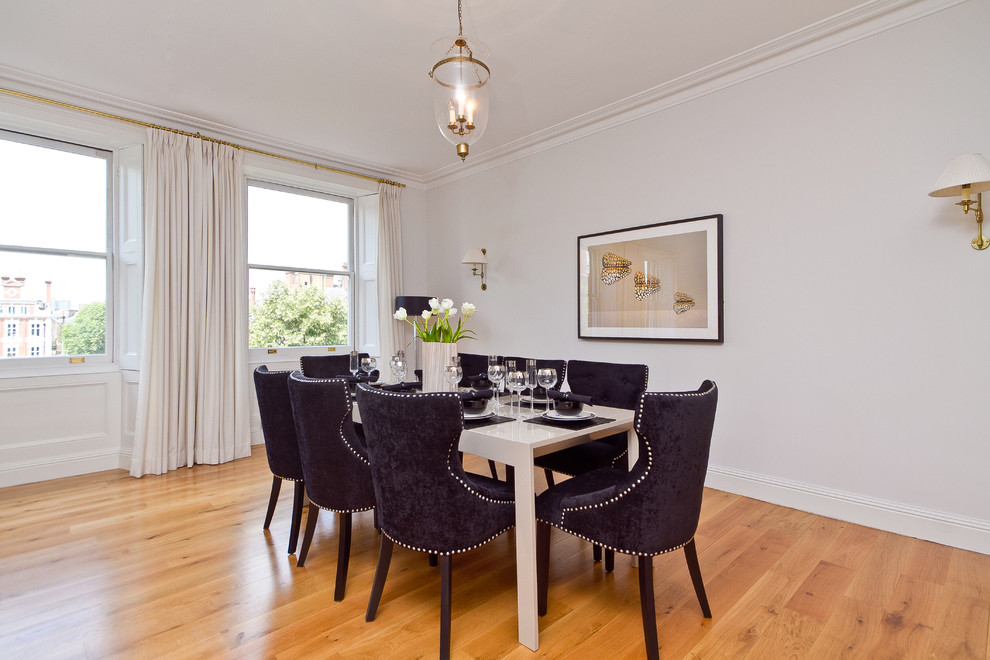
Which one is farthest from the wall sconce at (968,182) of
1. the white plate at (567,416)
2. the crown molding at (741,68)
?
the white plate at (567,416)

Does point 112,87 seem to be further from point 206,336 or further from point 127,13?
point 206,336

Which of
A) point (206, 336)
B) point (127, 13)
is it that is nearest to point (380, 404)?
point (127, 13)

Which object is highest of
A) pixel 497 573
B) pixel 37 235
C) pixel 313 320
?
pixel 37 235

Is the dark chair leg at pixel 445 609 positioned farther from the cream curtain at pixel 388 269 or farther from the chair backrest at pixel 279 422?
the cream curtain at pixel 388 269

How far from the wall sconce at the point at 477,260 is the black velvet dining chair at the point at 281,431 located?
281 cm

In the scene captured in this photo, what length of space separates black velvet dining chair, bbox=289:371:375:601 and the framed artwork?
246 centimetres

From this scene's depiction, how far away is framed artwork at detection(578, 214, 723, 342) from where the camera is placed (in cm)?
350

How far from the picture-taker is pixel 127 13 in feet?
9.09

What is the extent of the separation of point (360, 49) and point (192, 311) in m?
2.48

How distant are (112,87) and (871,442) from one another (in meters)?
5.48

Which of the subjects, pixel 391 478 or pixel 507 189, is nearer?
pixel 391 478

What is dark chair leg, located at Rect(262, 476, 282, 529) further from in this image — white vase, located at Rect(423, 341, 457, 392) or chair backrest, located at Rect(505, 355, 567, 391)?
chair backrest, located at Rect(505, 355, 567, 391)

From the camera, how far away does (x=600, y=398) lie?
120 inches

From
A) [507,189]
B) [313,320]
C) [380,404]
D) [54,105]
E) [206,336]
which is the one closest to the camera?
Result: [380,404]
